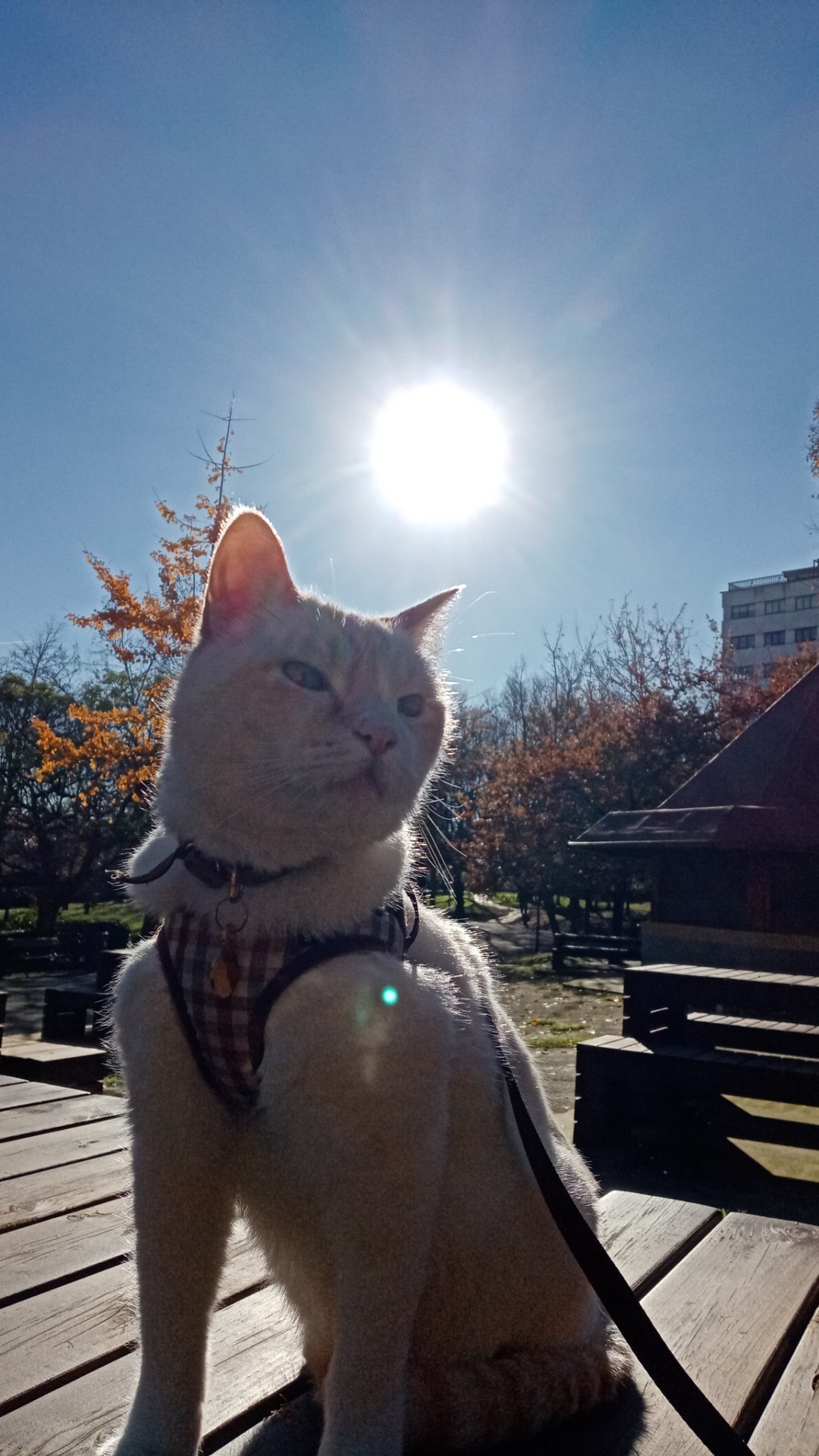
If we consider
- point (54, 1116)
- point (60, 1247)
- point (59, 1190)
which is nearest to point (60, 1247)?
point (60, 1247)

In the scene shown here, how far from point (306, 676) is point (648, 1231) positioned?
4.77ft

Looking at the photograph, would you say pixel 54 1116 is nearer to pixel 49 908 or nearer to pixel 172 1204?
pixel 172 1204

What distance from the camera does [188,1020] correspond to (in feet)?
3.80

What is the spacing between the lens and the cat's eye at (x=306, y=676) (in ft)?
4.31

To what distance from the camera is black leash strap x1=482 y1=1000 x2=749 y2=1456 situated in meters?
1.00

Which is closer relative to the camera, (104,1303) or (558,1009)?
(104,1303)

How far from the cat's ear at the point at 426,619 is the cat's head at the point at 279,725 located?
0.15 m

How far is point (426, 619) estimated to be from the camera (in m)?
1.64

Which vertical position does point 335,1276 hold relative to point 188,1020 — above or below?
below

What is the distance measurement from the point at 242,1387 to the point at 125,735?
36.9 ft

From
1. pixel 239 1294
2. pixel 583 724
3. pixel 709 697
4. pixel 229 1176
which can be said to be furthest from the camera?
pixel 583 724

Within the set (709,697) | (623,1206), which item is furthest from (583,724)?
(623,1206)

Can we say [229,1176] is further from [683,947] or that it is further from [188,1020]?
[683,947]

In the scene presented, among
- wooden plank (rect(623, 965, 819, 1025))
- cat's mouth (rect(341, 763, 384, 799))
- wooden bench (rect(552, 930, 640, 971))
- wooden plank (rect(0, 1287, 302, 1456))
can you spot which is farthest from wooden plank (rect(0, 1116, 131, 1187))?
wooden bench (rect(552, 930, 640, 971))
